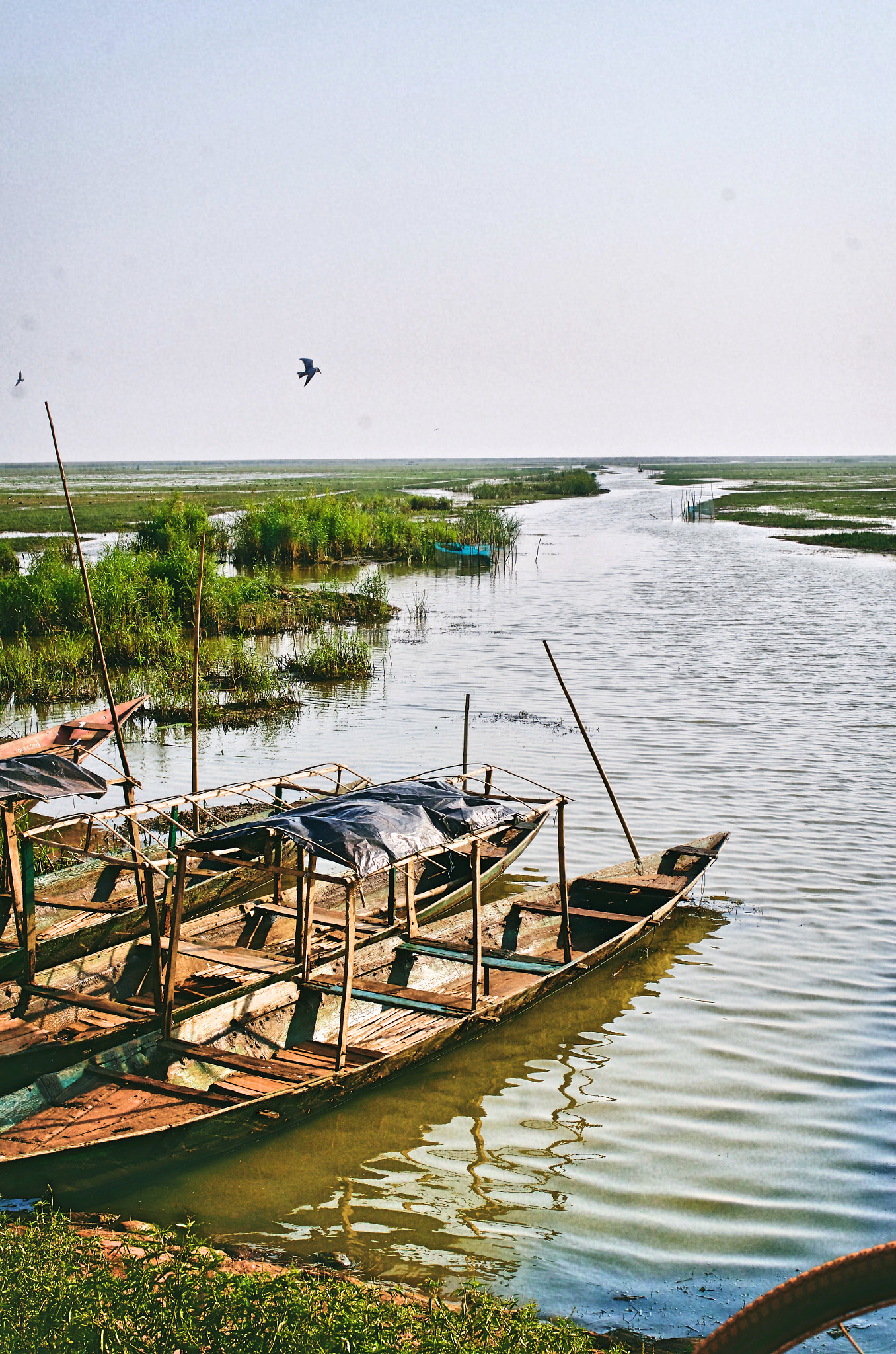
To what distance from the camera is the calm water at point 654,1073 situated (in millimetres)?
5492

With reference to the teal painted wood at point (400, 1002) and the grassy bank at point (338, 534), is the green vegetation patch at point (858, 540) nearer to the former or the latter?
the grassy bank at point (338, 534)

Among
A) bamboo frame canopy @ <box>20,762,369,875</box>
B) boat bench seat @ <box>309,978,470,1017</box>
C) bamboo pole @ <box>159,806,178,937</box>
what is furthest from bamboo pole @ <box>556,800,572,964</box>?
bamboo pole @ <box>159,806,178,937</box>

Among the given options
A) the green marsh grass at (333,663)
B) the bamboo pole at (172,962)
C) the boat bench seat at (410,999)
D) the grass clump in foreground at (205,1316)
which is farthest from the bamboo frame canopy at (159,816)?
the green marsh grass at (333,663)

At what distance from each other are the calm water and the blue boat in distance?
20714 mm

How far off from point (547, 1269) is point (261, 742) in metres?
10.8

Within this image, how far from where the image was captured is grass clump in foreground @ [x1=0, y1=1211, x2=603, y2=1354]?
3.70 metres

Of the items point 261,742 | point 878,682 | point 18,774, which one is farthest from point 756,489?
point 18,774

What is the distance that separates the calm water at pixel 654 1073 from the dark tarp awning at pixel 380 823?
63.2 inches

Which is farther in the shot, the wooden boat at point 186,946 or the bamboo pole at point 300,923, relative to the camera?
the bamboo pole at point 300,923

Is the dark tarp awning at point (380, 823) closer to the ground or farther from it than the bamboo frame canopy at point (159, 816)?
farther from it

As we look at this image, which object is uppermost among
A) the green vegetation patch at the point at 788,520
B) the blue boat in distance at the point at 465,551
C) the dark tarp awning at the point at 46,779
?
the green vegetation patch at the point at 788,520

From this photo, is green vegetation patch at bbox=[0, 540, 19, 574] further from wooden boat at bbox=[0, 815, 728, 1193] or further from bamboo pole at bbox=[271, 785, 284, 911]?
wooden boat at bbox=[0, 815, 728, 1193]

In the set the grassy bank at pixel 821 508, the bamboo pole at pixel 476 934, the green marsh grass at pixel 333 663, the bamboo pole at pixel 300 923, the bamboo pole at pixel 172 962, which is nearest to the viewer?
the bamboo pole at pixel 172 962

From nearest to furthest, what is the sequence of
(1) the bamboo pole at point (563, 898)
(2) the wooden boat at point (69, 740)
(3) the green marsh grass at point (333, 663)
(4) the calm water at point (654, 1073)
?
1. (4) the calm water at point (654, 1073)
2. (1) the bamboo pole at point (563, 898)
3. (2) the wooden boat at point (69, 740)
4. (3) the green marsh grass at point (333, 663)
